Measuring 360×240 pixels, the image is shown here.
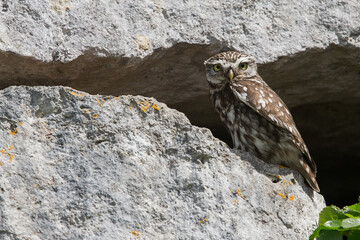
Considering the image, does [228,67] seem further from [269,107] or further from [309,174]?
[309,174]

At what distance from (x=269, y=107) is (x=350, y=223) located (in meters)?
1.17

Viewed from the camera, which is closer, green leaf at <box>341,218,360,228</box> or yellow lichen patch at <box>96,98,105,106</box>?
green leaf at <box>341,218,360,228</box>

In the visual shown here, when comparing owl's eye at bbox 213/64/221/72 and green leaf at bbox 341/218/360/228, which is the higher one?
owl's eye at bbox 213/64/221/72

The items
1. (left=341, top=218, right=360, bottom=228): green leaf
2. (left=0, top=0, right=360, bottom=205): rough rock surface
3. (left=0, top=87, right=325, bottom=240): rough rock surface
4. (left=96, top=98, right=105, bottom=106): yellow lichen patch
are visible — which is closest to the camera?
(left=0, top=87, right=325, bottom=240): rough rock surface

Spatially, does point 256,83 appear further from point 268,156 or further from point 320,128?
point 320,128

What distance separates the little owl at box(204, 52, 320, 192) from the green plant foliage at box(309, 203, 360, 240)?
1.98ft

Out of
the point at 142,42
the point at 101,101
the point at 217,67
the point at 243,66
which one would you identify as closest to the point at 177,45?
the point at 142,42

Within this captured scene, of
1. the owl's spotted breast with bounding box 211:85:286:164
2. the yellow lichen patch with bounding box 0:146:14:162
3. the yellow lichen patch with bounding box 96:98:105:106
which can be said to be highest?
the yellow lichen patch with bounding box 96:98:105:106

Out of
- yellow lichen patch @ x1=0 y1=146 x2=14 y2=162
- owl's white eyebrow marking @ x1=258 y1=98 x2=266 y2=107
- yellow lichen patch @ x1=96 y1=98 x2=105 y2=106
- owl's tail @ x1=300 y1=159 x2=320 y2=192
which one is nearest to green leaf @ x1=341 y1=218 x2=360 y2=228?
owl's tail @ x1=300 y1=159 x2=320 y2=192

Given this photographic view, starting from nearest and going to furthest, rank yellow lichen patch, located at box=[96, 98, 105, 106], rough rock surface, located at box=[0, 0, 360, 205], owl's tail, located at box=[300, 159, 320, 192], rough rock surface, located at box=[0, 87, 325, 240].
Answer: rough rock surface, located at box=[0, 87, 325, 240] < yellow lichen patch, located at box=[96, 98, 105, 106] < rough rock surface, located at box=[0, 0, 360, 205] < owl's tail, located at box=[300, 159, 320, 192]

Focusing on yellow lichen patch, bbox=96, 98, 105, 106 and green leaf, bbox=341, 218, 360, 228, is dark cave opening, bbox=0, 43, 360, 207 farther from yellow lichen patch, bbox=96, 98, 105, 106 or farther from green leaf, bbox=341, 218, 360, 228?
green leaf, bbox=341, 218, 360, 228

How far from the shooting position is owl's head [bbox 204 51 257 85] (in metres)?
4.27

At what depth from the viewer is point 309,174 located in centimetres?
405

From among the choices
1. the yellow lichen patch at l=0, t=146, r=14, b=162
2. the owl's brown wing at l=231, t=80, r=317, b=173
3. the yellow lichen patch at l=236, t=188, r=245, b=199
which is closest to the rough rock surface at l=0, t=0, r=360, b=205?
the owl's brown wing at l=231, t=80, r=317, b=173
